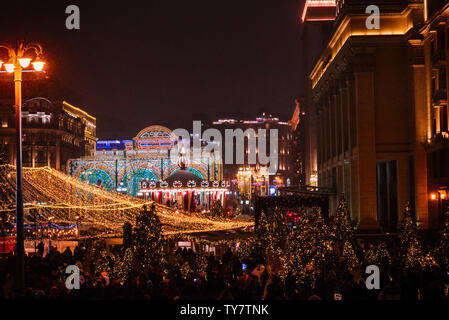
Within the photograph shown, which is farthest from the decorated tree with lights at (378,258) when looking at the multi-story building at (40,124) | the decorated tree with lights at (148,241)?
the multi-story building at (40,124)

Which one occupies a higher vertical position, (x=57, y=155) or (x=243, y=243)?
(x=57, y=155)

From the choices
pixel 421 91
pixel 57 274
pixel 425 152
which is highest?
pixel 421 91

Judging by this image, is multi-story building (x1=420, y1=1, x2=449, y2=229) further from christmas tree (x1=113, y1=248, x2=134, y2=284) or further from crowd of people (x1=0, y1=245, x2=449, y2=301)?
christmas tree (x1=113, y1=248, x2=134, y2=284)

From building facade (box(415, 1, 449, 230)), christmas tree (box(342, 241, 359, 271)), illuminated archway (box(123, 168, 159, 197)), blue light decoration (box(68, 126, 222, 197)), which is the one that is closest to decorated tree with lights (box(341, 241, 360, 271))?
christmas tree (box(342, 241, 359, 271))

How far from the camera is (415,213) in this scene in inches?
1758

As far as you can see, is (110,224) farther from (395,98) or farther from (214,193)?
(214,193)

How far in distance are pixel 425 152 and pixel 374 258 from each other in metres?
25.3

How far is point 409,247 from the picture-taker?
20.4 m

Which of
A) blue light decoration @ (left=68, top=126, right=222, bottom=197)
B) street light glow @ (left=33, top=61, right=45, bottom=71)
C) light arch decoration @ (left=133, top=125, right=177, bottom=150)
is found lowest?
street light glow @ (left=33, top=61, right=45, bottom=71)

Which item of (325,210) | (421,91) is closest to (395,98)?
(421,91)

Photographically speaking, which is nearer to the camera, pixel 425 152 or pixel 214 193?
pixel 425 152

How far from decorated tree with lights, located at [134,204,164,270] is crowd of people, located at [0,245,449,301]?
685 mm

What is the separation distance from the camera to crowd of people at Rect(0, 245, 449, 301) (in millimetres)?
12711

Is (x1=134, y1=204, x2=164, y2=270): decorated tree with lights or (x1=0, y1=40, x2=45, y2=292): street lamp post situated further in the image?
(x1=134, y1=204, x2=164, y2=270): decorated tree with lights
